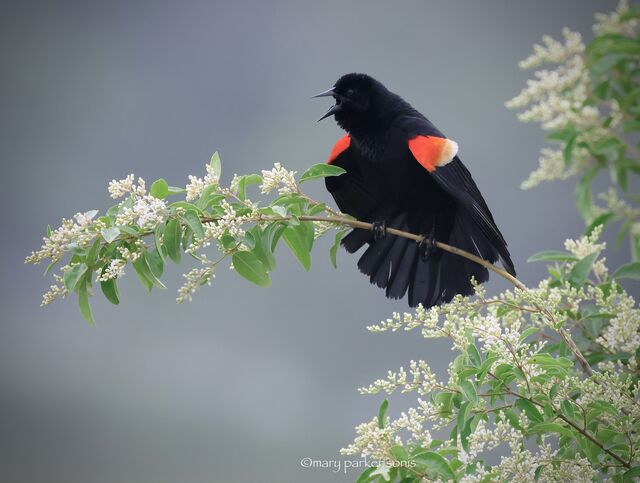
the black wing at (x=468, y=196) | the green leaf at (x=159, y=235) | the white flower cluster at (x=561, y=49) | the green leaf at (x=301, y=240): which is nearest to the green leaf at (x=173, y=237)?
the green leaf at (x=159, y=235)

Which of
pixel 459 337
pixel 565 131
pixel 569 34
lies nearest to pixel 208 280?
pixel 459 337

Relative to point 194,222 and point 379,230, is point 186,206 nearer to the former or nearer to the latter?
point 194,222

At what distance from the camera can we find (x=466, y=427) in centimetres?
122

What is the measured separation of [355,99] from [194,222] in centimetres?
112

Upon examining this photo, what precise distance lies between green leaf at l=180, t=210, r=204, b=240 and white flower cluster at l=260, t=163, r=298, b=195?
0.55 feet

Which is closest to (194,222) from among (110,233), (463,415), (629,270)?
(110,233)

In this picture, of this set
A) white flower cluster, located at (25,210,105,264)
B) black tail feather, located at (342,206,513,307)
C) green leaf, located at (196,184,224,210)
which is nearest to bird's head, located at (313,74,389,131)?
black tail feather, located at (342,206,513,307)

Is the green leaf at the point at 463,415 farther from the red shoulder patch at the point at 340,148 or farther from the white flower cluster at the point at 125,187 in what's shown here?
the red shoulder patch at the point at 340,148

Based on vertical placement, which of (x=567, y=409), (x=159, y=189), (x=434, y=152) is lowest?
(x=567, y=409)

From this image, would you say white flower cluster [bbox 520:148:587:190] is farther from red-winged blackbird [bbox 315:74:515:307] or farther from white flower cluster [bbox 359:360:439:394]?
white flower cluster [bbox 359:360:439:394]

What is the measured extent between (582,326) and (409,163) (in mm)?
725

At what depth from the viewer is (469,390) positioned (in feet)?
3.89

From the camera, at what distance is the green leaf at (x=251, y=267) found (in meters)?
1.46

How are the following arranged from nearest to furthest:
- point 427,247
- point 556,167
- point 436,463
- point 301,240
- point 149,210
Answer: point 436,463 → point 149,210 → point 301,240 → point 427,247 → point 556,167
